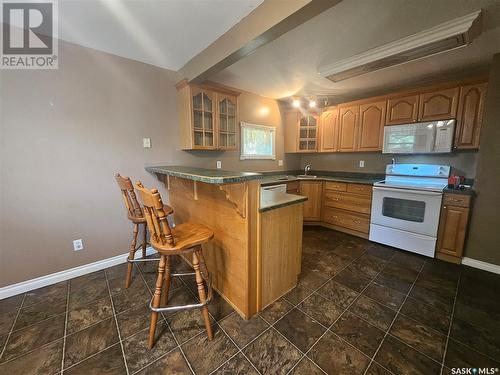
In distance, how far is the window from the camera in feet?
11.5

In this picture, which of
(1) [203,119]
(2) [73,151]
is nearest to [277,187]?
(1) [203,119]

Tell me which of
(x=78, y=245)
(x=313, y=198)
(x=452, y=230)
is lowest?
(x=78, y=245)

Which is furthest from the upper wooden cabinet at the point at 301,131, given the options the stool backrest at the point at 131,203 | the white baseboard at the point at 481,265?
the stool backrest at the point at 131,203

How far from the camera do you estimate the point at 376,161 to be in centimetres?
345

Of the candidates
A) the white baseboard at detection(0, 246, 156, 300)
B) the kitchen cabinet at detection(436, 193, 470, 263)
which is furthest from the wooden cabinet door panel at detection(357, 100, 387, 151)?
the white baseboard at detection(0, 246, 156, 300)

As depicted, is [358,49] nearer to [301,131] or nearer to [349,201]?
[301,131]

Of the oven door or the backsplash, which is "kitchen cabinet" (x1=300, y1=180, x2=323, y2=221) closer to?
the backsplash

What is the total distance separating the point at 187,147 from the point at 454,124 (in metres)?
3.43

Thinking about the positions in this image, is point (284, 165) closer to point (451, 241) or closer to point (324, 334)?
point (451, 241)

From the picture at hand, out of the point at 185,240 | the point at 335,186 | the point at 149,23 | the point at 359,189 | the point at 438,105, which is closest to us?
the point at 185,240

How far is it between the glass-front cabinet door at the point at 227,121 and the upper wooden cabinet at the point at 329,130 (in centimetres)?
176

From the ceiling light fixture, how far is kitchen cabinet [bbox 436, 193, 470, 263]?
1621 millimetres

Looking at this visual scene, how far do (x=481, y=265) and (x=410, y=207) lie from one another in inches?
35.5

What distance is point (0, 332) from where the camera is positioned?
1464 millimetres
